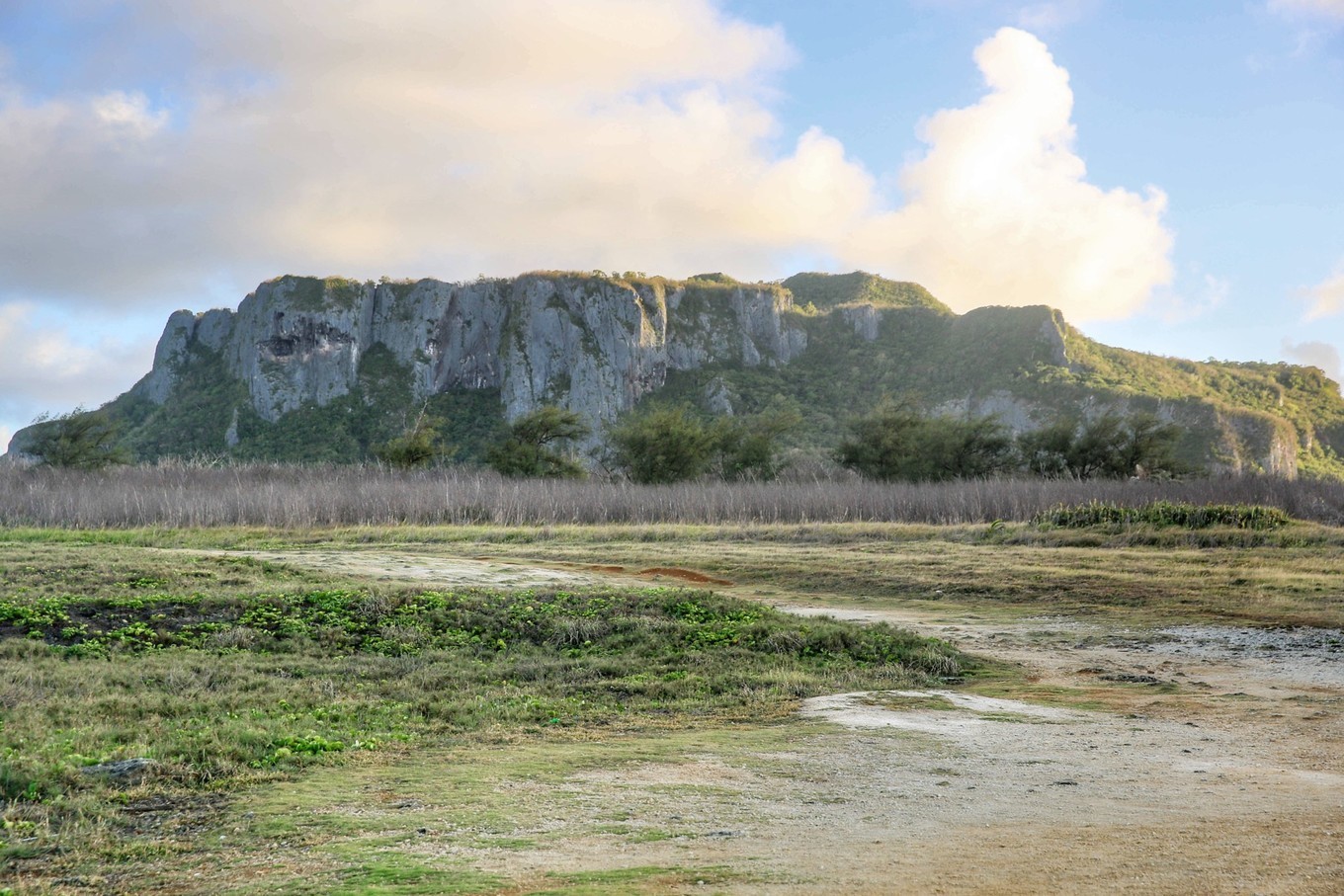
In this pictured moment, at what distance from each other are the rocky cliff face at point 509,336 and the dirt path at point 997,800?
8567 centimetres

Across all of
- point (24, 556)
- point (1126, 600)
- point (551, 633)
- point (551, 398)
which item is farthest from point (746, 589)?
point (551, 398)

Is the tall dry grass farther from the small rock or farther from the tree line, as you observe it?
the small rock

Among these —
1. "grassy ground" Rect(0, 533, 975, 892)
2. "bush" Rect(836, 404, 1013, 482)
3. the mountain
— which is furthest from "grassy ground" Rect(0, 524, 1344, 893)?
the mountain

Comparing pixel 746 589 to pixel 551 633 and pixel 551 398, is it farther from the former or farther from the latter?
pixel 551 398

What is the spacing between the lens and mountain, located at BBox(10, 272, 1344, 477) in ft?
302

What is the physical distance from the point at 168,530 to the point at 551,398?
232ft

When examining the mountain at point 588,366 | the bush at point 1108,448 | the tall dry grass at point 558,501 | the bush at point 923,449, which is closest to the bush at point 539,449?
the tall dry grass at point 558,501

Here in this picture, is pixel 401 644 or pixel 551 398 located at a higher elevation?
pixel 551 398

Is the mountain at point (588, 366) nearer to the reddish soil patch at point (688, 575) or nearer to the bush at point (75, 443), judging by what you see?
the bush at point (75, 443)

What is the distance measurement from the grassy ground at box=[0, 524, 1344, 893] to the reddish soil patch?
12.9 inches

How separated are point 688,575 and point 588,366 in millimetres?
78370

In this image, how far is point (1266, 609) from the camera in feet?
54.2

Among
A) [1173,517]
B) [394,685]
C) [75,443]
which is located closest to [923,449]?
[1173,517]

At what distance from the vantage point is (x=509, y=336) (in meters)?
100
